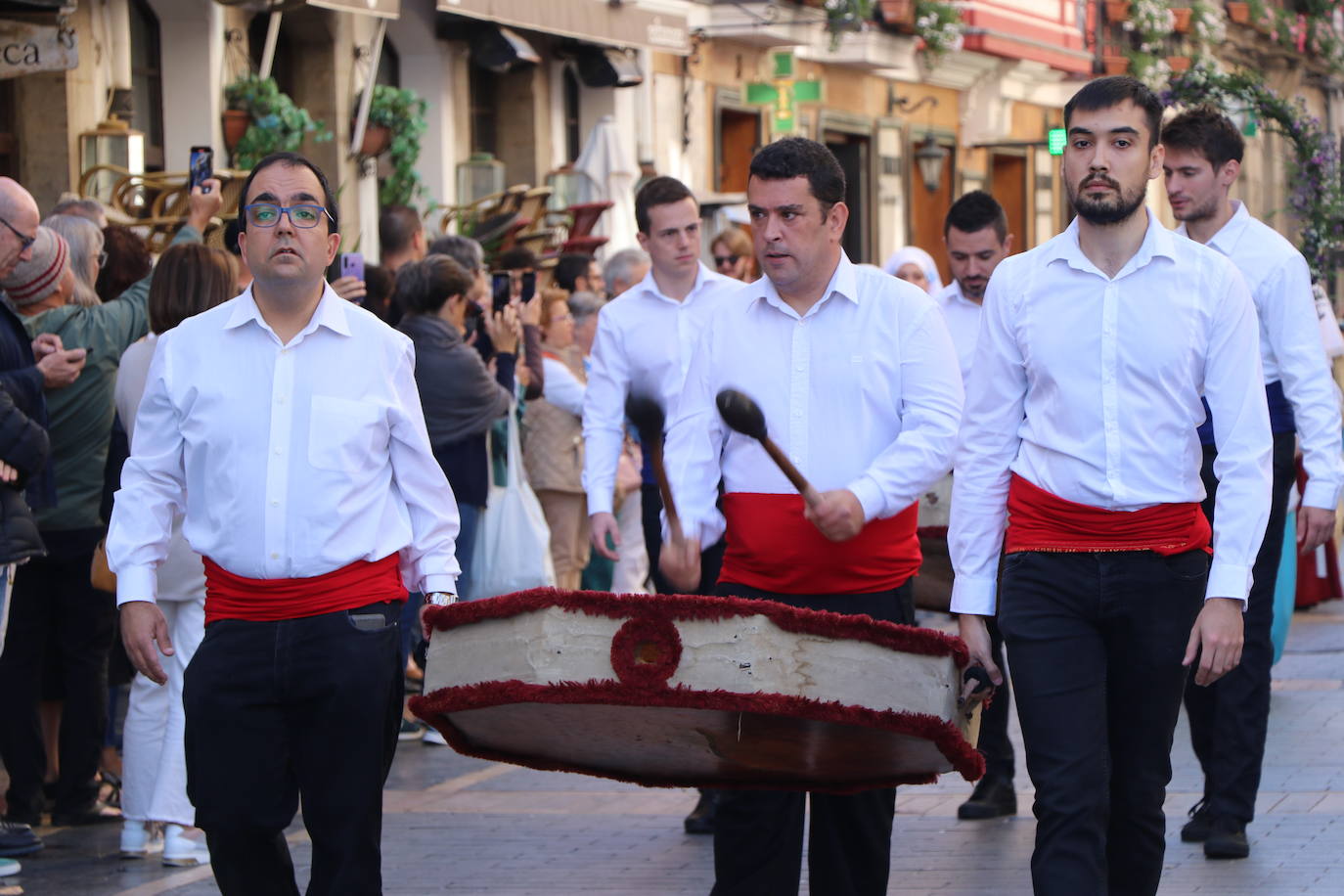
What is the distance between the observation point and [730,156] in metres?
24.9

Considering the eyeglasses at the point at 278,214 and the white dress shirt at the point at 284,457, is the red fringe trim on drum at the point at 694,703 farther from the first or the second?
the eyeglasses at the point at 278,214

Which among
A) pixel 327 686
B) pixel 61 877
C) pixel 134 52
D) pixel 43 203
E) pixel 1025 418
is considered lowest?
pixel 61 877

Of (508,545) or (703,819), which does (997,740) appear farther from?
(508,545)

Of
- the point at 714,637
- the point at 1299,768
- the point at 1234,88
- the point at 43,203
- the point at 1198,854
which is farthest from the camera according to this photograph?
the point at 1234,88

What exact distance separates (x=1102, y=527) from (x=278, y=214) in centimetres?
197

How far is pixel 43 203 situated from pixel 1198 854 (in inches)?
347

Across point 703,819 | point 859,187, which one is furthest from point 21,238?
point 859,187

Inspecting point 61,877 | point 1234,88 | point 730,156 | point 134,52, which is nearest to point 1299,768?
point 61,877

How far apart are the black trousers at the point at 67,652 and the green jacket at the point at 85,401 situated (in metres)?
0.17

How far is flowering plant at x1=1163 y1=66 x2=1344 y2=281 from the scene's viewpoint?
14.1 m

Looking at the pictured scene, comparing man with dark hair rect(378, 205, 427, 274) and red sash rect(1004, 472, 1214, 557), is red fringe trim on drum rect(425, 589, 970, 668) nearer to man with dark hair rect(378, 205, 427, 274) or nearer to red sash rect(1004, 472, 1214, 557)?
red sash rect(1004, 472, 1214, 557)

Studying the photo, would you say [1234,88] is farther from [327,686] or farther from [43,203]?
[327,686]

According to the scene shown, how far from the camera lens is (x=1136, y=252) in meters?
5.16

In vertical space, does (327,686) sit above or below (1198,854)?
above
